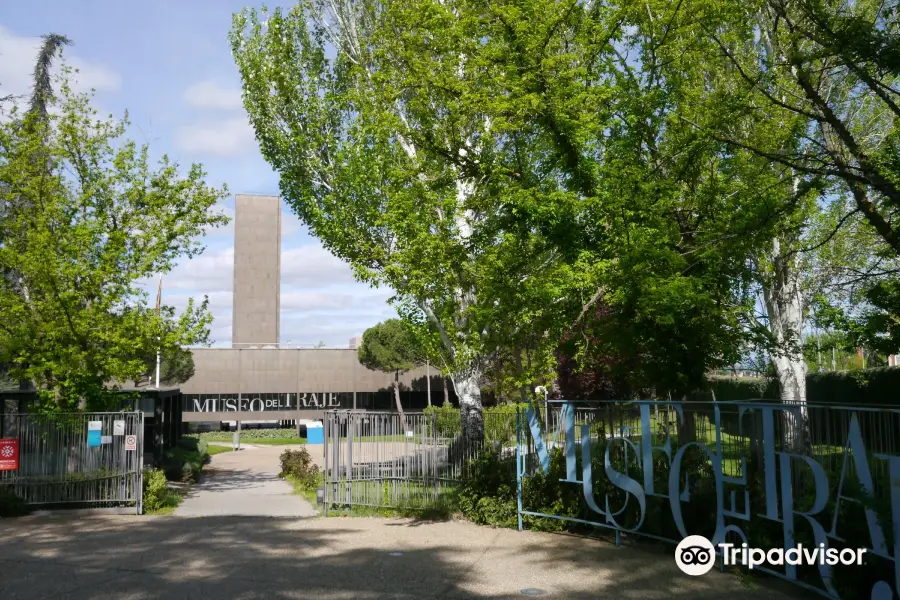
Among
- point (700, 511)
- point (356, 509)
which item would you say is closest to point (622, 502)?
point (700, 511)

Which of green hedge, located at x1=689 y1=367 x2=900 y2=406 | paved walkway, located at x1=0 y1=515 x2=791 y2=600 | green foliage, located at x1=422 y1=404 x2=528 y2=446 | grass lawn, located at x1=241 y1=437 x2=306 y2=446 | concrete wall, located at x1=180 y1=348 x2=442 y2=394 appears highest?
concrete wall, located at x1=180 y1=348 x2=442 y2=394

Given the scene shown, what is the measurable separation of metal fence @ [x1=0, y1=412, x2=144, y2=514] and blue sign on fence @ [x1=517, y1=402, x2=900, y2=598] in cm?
898

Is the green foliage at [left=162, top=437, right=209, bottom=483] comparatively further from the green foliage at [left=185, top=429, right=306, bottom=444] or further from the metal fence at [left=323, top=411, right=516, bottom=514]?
the green foliage at [left=185, top=429, right=306, bottom=444]

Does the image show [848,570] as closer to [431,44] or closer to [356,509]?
[356,509]

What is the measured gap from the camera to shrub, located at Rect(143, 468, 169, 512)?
1756 centimetres

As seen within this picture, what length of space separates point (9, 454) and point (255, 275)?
57849 millimetres

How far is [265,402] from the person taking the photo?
55531 millimetres

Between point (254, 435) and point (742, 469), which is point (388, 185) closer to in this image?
point (742, 469)

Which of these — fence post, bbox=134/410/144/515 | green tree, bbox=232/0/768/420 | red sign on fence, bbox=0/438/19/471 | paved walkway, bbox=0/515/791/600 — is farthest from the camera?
fence post, bbox=134/410/144/515

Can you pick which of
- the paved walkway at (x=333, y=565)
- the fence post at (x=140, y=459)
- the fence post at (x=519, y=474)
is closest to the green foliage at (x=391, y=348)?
the fence post at (x=140, y=459)

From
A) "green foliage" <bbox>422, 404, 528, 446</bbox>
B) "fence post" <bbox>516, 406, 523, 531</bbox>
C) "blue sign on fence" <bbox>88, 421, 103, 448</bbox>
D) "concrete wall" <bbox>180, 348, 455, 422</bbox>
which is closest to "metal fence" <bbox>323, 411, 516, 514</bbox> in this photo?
"green foliage" <bbox>422, 404, 528, 446</bbox>

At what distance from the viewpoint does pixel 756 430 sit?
31.4ft

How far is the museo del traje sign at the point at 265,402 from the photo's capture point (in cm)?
5462

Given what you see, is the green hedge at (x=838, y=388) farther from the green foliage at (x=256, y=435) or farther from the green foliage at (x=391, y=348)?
the green foliage at (x=256, y=435)
